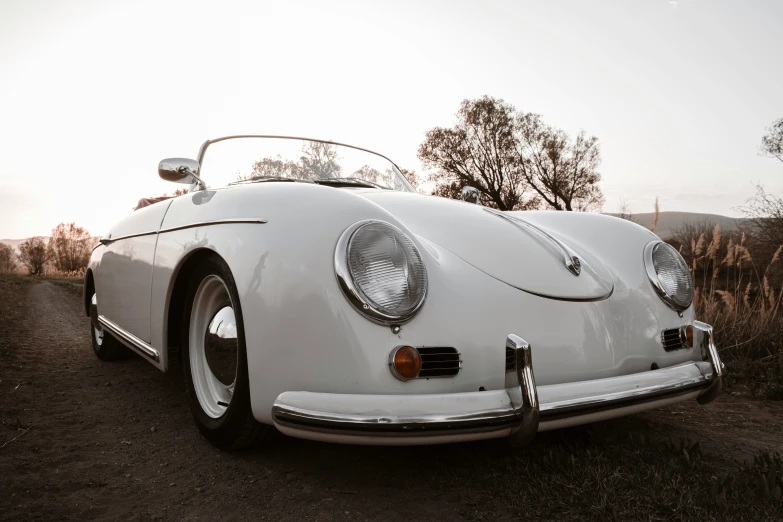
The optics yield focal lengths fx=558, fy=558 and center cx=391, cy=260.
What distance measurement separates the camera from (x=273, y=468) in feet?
6.31

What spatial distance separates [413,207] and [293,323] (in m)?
0.92

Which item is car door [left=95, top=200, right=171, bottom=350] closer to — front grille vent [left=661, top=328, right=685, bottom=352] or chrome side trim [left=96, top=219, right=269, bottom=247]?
chrome side trim [left=96, top=219, right=269, bottom=247]

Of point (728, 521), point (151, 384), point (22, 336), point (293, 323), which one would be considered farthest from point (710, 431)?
point (22, 336)

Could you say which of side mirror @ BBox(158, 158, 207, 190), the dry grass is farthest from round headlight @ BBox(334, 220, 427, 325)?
the dry grass

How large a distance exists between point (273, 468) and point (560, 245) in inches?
53.3

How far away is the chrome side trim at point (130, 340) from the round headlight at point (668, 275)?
6.84 ft

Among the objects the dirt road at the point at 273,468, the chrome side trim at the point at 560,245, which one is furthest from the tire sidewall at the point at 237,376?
the chrome side trim at the point at 560,245

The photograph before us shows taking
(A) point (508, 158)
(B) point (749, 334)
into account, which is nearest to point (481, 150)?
(A) point (508, 158)

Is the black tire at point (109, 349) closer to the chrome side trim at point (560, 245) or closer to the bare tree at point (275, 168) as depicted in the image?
the bare tree at point (275, 168)

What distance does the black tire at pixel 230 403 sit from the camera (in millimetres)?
1788

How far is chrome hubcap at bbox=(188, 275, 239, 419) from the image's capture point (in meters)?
2.00

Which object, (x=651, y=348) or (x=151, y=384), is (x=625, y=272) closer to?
(x=651, y=348)

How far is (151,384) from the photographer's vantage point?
3.21m

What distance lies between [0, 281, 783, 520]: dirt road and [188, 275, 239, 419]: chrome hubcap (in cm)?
20
